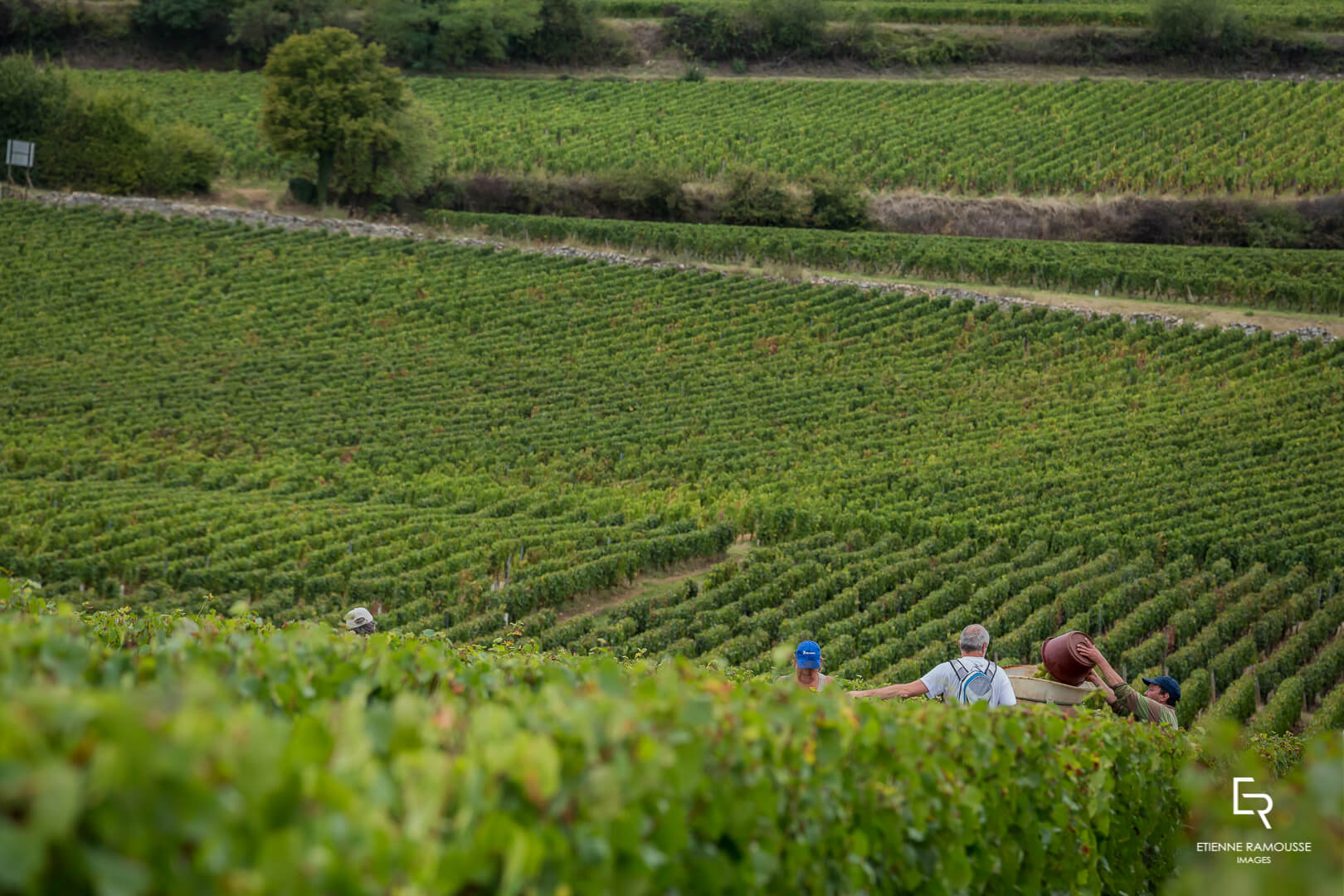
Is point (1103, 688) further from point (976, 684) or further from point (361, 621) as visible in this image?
point (361, 621)

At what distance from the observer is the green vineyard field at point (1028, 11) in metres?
75.6

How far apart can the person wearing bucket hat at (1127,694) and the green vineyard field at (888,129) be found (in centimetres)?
5090

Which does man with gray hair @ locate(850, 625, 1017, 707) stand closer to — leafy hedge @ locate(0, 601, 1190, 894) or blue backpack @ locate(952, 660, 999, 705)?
blue backpack @ locate(952, 660, 999, 705)

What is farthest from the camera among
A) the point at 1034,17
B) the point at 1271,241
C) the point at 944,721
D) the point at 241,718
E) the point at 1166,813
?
the point at 1034,17

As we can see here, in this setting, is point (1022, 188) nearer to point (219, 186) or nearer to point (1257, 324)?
point (1257, 324)

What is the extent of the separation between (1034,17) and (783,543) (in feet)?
220

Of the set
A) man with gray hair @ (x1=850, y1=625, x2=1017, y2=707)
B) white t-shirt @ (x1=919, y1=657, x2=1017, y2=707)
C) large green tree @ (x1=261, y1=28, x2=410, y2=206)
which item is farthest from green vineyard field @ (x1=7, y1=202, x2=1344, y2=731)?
man with gray hair @ (x1=850, y1=625, x2=1017, y2=707)

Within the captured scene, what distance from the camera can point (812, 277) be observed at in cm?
4600

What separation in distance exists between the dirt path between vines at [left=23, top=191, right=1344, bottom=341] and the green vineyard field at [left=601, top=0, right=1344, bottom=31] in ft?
125

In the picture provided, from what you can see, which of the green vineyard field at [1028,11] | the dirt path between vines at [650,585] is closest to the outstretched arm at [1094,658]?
the dirt path between vines at [650,585]

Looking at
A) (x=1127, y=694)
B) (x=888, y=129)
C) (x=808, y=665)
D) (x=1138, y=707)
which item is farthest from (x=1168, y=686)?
(x=888, y=129)

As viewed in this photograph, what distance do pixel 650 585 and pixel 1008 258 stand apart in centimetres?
2897

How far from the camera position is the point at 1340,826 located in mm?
2969

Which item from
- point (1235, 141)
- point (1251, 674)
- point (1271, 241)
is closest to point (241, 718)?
point (1251, 674)
